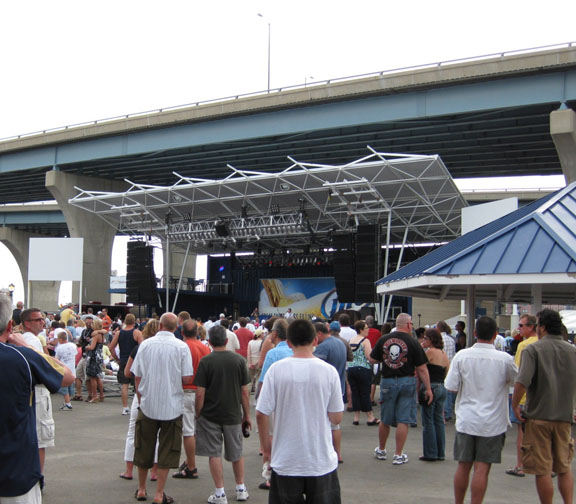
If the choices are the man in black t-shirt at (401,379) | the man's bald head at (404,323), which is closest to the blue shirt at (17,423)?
the man in black t-shirt at (401,379)

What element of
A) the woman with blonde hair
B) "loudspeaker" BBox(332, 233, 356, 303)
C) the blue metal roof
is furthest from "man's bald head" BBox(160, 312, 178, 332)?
"loudspeaker" BBox(332, 233, 356, 303)

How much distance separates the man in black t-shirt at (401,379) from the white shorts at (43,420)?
3.87m

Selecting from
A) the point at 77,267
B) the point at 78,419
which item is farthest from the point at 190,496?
the point at 77,267

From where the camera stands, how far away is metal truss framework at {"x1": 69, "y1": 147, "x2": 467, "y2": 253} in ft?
76.5

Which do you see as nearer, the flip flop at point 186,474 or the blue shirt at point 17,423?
the blue shirt at point 17,423

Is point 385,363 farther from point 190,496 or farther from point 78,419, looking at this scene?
point 78,419

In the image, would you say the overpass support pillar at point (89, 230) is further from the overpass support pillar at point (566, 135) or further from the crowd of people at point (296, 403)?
the crowd of people at point (296, 403)

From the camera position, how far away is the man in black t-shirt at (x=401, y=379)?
8039 millimetres

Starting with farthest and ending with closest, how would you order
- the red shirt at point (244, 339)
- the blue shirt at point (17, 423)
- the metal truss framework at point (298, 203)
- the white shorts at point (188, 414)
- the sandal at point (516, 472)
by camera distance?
the metal truss framework at point (298, 203), the red shirt at point (244, 339), the sandal at point (516, 472), the white shorts at point (188, 414), the blue shirt at point (17, 423)

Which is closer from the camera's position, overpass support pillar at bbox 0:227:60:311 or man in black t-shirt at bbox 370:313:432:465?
man in black t-shirt at bbox 370:313:432:465

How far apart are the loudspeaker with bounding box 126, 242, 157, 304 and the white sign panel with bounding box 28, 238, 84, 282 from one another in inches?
123

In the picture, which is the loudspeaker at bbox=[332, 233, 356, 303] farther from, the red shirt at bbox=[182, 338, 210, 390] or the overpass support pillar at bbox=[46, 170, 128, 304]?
the overpass support pillar at bbox=[46, 170, 128, 304]

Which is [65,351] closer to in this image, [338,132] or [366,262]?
→ [366,262]

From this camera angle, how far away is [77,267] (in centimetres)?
2777
